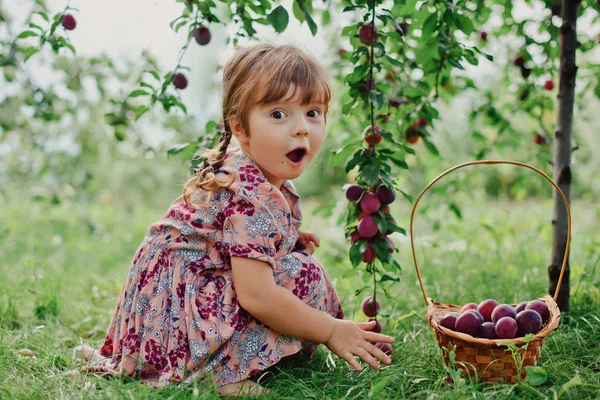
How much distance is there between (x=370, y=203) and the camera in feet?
5.48

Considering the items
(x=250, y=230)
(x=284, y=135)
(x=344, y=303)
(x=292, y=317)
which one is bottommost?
(x=344, y=303)

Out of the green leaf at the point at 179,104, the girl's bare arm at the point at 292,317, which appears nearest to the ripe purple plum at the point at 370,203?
the girl's bare arm at the point at 292,317

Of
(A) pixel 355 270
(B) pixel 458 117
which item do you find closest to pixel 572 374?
(A) pixel 355 270

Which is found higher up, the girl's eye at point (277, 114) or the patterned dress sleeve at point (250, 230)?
the girl's eye at point (277, 114)

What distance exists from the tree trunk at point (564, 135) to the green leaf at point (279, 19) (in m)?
1.02

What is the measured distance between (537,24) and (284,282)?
157 cm

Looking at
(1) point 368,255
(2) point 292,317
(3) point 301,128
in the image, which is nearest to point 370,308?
(1) point 368,255

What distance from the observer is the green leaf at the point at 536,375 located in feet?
4.80

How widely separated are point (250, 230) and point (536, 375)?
2.61 ft

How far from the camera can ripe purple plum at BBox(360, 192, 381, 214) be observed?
1.67m

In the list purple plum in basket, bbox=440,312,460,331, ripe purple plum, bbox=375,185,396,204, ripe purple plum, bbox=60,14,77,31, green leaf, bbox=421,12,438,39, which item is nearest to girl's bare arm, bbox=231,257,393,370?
purple plum in basket, bbox=440,312,460,331

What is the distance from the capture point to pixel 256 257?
1550 millimetres

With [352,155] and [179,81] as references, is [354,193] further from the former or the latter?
[179,81]

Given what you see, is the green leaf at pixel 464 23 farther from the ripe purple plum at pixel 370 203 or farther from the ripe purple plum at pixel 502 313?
the ripe purple plum at pixel 502 313
